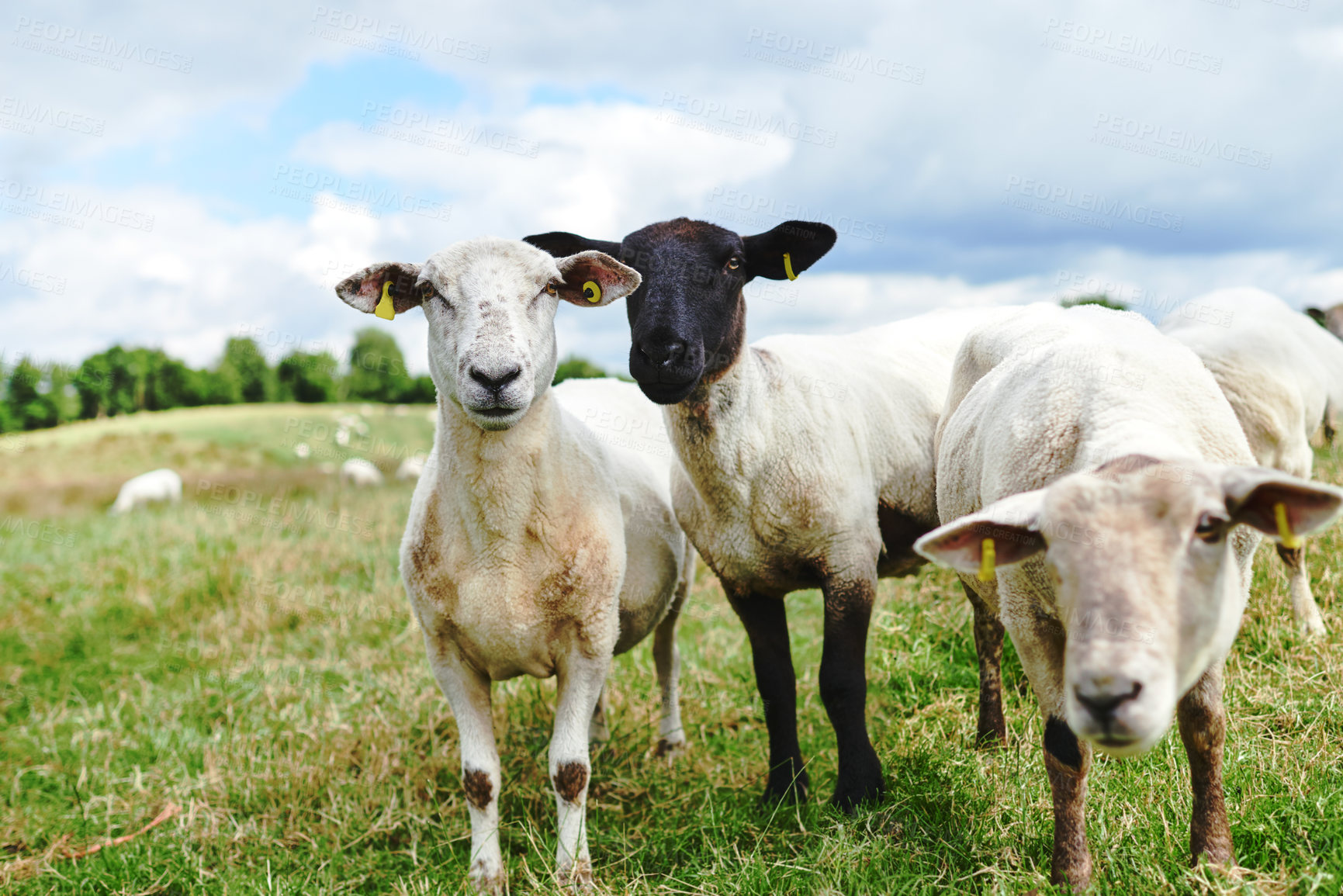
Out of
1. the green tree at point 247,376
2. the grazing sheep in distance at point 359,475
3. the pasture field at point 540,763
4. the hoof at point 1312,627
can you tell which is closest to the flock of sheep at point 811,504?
the hoof at point 1312,627

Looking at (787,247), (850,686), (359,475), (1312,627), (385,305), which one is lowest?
(359,475)

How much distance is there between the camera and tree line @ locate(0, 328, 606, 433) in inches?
2180

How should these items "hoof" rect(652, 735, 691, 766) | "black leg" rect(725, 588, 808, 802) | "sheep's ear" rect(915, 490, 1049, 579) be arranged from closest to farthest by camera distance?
"sheep's ear" rect(915, 490, 1049, 579) < "black leg" rect(725, 588, 808, 802) < "hoof" rect(652, 735, 691, 766)

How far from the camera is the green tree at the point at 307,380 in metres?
71.6

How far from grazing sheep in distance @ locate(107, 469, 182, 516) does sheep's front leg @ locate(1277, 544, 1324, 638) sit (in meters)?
20.0

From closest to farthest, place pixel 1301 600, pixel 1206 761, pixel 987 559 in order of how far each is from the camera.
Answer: pixel 987 559 → pixel 1206 761 → pixel 1301 600

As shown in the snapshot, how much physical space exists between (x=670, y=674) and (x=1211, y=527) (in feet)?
12.5

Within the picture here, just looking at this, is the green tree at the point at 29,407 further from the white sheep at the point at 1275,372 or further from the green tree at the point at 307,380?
the white sheep at the point at 1275,372

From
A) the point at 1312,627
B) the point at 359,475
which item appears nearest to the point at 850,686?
the point at 1312,627

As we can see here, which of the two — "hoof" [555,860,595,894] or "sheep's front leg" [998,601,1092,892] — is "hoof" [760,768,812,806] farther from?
"sheep's front leg" [998,601,1092,892]

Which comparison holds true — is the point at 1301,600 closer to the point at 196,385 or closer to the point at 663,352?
the point at 663,352

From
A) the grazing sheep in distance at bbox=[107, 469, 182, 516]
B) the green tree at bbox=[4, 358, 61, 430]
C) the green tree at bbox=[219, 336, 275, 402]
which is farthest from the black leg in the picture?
the green tree at bbox=[219, 336, 275, 402]

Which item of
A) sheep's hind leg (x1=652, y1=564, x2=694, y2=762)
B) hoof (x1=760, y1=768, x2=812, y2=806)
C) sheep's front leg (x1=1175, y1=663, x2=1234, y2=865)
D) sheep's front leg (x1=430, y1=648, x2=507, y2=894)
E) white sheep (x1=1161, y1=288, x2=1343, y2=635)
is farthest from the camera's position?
white sheep (x1=1161, y1=288, x2=1343, y2=635)

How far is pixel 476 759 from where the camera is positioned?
12.6ft
